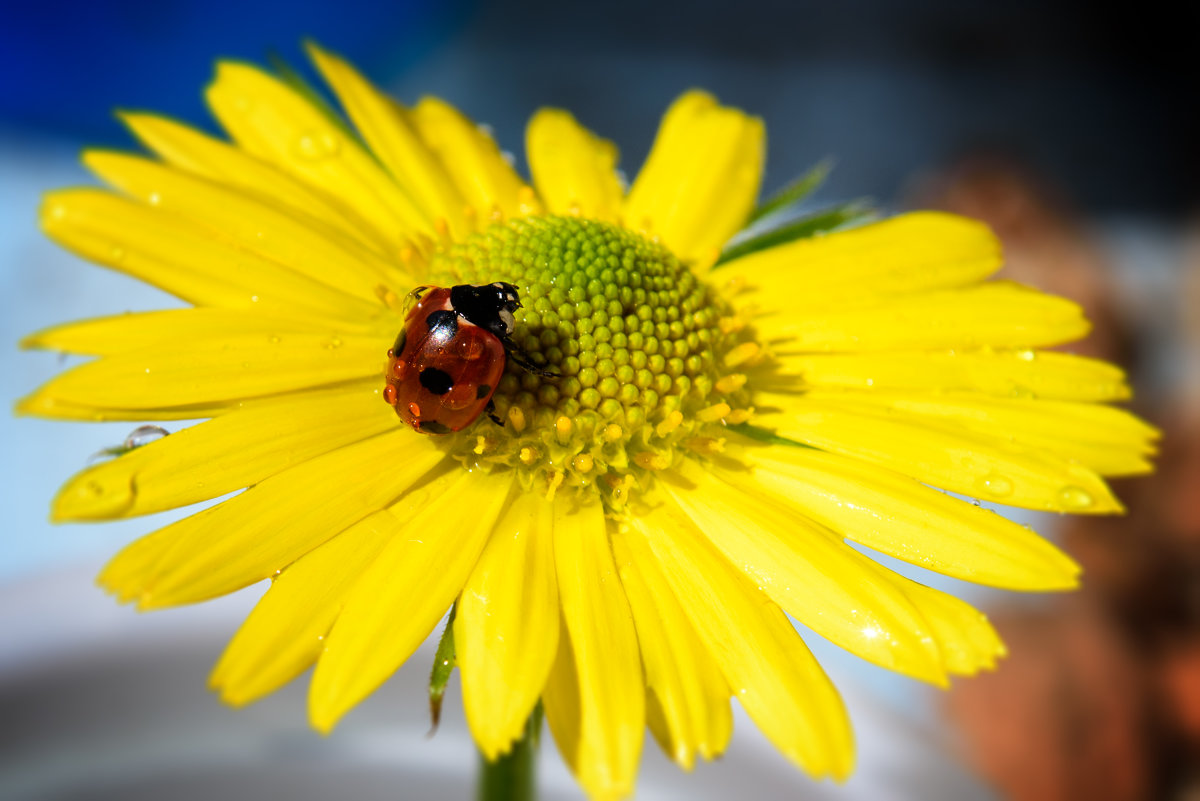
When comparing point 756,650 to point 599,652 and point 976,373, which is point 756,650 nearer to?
point 599,652

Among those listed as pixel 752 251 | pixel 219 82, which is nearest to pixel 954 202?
pixel 752 251

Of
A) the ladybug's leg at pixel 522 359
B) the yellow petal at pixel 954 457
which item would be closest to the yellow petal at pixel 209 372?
the ladybug's leg at pixel 522 359

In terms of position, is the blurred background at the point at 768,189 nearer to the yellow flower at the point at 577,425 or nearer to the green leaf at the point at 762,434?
the yellow flower at the point at 577,425

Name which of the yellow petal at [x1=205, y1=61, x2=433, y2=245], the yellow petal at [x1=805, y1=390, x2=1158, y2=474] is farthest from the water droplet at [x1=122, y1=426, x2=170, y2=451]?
the yellow petal at [x1=805, y1=390, x2=1158, y2=474]

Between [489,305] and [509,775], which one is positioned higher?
[489,305]

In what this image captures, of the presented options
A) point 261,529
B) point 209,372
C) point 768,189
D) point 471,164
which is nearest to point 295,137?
point 471,164

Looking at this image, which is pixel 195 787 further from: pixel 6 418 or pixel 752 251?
pixel 6 418

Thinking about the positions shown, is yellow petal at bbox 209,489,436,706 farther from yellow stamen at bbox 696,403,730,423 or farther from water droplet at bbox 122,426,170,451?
yellow stamen at bbox 696,403,730,423

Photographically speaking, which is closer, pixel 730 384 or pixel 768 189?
pixel 730 384
